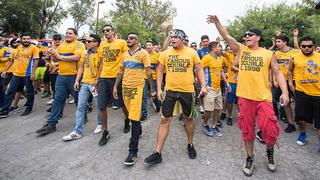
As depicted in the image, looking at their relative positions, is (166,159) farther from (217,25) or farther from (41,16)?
(41,16)

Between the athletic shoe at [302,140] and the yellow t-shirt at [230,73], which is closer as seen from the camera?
the athletic shoe at [302,140]

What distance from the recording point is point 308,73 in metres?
4.27

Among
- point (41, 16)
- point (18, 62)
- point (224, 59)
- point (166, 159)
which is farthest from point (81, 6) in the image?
point (166, 159)

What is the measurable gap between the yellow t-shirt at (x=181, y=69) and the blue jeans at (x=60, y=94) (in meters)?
2.60

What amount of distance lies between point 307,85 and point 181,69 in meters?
2.61

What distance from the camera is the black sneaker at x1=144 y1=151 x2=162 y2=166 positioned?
11.3ft

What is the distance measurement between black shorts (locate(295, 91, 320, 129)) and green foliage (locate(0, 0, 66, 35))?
88.7 ft

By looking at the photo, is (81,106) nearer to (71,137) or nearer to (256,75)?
(71,137)

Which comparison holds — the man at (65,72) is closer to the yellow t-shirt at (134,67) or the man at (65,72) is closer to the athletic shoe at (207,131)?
the yellow t-shirt at (134,67)

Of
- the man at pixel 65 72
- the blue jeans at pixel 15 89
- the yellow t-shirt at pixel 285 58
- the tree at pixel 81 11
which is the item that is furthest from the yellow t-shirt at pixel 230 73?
the tree at pixel 81 11

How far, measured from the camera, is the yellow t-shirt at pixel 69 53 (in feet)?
16.7

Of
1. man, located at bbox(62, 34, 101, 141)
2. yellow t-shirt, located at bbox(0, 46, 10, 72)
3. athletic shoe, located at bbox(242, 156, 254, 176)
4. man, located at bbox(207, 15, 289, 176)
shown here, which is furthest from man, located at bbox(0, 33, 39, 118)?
athletic shoe, located at bbox(242, 156, 254, 176)

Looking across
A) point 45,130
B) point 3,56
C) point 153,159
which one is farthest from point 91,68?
point 3,56

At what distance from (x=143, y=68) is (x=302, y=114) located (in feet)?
10.6
